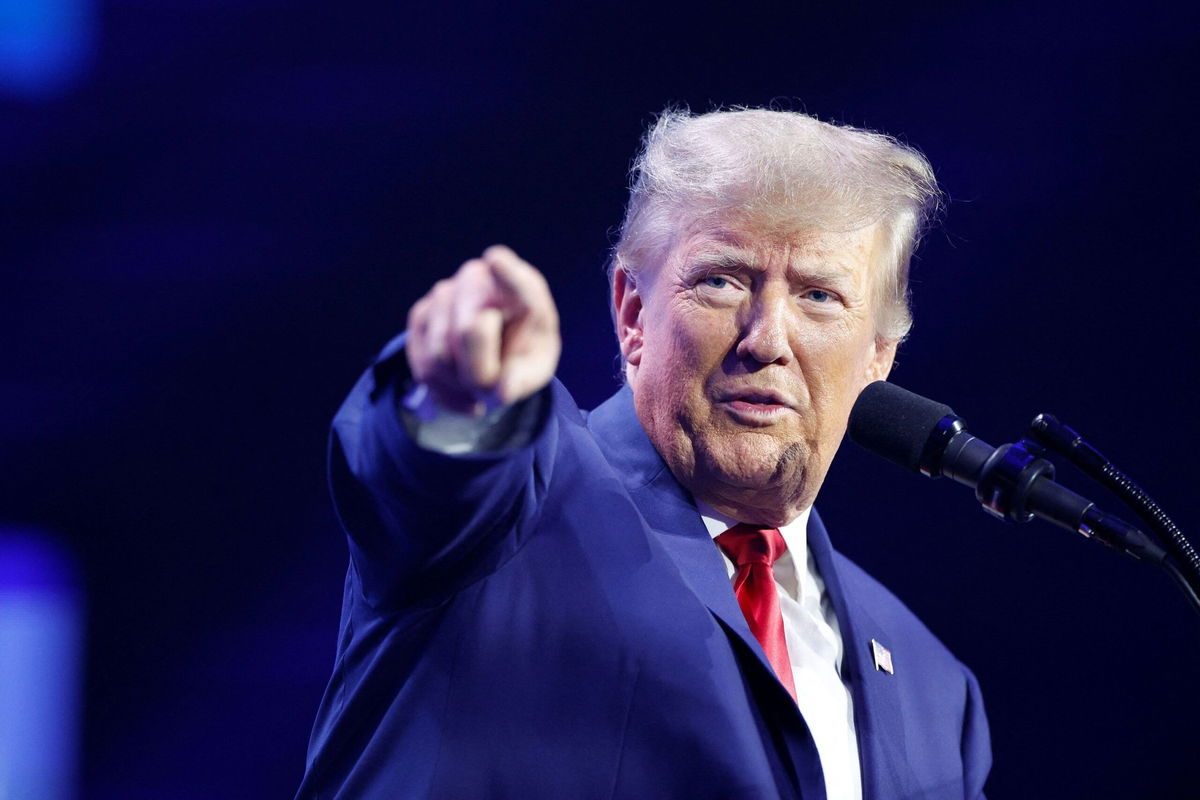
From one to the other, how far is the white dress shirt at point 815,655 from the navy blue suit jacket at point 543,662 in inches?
8.3

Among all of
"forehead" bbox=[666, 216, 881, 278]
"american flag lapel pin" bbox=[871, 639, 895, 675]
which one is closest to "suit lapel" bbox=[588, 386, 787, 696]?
"forehead" bbox=[666, 216, 881, 278]

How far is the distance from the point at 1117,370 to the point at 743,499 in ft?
4.40

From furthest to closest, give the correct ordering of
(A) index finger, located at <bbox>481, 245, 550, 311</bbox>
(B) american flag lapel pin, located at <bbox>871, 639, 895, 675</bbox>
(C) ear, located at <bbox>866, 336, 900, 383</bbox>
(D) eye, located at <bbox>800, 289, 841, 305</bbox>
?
(C) ear, located at <bbox>866, 336, 900, 383</bbox> < (B) american flag lapel pin, located at <bbox>871, 639, 895, 675</bbox> < (D) eye, located at <bbox>800, 289, 841, 305</bbox> < (A) index finger, located at <bbox>481, 245, 550, 311</bbox>

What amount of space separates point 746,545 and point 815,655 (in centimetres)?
22

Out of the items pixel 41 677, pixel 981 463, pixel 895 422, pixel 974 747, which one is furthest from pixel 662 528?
pixel 41 677

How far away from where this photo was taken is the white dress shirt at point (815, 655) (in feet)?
5.59

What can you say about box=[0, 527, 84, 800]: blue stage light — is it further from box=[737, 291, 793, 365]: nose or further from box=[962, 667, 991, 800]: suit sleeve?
box=[962, 667, 991, 800]: suit sleeve

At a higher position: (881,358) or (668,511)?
(881,358)

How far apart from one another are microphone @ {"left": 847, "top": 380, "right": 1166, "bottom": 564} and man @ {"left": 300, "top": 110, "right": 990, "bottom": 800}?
268 millimetres

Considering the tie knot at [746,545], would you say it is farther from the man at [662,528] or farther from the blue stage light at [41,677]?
the blue stage light at [41,677]

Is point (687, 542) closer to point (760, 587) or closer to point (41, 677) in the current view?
point (760, 587)

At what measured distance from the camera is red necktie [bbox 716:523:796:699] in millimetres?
1646

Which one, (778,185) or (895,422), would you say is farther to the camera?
(778,185)

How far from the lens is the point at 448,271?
8.16 feet
